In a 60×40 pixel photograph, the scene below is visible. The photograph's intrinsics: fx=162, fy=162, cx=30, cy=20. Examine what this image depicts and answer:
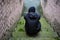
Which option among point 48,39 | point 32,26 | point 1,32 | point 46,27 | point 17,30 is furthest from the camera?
point 46,27

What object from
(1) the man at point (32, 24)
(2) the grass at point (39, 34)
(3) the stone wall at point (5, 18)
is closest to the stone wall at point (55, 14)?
(2) the grass at point (39, 34)

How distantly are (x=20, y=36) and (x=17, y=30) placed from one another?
1.88 feet

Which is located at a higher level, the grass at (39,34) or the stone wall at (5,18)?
the stone wall at (5,18)

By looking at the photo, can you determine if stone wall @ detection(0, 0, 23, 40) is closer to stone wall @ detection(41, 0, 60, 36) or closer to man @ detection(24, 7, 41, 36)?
man @ detection(24, 7, 41, 36)

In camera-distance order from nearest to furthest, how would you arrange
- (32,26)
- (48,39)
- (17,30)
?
(48,39), (32,26), (17,30)

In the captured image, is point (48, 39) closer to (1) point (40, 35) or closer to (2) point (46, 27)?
(1) point (40, 35)

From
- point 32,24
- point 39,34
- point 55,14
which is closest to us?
point 32,24

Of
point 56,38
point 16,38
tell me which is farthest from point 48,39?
point 16,38

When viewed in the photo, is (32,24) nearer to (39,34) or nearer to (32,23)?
(32,23)

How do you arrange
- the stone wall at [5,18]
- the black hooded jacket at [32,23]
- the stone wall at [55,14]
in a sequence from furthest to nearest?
the black hooded jacket at [32,23] → the stone wall at [55,14] → the stone wall at [5,18]

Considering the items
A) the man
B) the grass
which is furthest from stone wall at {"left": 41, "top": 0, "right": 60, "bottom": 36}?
the man

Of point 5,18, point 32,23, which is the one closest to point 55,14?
point 32,23

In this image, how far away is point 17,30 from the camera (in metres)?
5.89

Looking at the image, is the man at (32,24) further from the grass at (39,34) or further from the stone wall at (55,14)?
the stone wall at (55,14)
